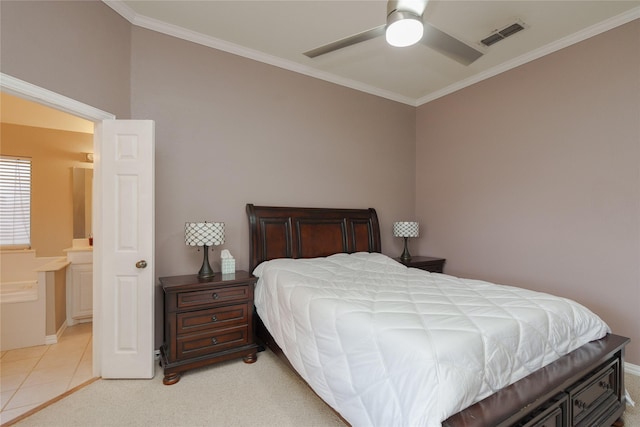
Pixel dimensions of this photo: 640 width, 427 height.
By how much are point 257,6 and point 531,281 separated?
13.3ft

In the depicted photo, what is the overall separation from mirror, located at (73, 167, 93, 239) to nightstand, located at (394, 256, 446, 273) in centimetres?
473

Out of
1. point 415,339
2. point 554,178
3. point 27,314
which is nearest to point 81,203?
point 27,314

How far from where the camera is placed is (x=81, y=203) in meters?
4.54

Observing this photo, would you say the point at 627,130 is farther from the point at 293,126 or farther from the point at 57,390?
the point at 57,390

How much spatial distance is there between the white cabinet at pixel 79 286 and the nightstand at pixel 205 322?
79.9 inches

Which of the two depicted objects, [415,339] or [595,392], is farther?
[595,392]

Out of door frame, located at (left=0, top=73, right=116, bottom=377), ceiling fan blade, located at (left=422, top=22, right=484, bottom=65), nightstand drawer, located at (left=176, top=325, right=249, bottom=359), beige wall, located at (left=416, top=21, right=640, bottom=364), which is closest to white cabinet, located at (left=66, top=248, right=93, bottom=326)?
door frame, located at (left=0, top=73, right=116, bottom=377)

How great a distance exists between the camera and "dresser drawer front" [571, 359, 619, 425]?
1.65 m

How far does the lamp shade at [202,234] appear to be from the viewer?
2.79m

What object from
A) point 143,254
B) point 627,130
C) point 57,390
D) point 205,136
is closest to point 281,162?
point 205,136

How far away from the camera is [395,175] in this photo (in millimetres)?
4621

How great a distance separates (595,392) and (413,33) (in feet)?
8.06

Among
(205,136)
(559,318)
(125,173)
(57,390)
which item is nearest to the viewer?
(559,318)

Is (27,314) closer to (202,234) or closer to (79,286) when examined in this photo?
(79,286)
